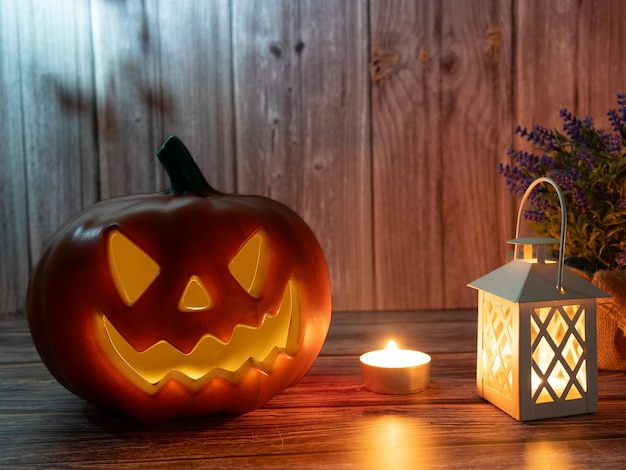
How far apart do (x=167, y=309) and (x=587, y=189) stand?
1.90ft

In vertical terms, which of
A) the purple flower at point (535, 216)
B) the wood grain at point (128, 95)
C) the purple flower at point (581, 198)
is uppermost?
the wood grain at point (128, 95)

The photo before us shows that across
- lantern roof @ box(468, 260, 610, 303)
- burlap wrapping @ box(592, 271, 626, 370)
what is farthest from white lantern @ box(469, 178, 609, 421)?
burlap wrapping @ box(592, 271, 626, 370)

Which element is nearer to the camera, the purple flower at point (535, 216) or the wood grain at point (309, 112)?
the purple flower at point (535, 216)

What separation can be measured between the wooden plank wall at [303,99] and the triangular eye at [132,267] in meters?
0.59

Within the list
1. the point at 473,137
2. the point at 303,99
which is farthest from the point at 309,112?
the point at 473,137

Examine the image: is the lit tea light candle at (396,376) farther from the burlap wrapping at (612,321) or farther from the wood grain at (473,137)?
the wood grain at (473,137)

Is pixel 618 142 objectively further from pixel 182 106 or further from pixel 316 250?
pixel 182 106

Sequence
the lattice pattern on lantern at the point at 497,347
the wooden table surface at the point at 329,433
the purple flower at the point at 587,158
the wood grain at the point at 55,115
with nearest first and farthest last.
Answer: the wooden table surface at the point at 329,433, the lattice pattern on lantern at the point at 497,347, the purple flower at the point at 587,158, the wood grain at the point at 55,115

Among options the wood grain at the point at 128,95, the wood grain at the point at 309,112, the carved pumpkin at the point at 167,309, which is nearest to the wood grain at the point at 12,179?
the wood grain at the point at 128,95

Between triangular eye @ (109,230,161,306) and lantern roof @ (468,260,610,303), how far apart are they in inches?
15.5

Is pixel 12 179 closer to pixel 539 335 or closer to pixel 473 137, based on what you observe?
pixel 473 137

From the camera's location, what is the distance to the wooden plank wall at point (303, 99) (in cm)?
128

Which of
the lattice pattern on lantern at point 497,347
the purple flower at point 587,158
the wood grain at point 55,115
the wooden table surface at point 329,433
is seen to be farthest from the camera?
the wood grain at point 55,115

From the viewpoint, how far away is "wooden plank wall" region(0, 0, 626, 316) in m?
1.28
